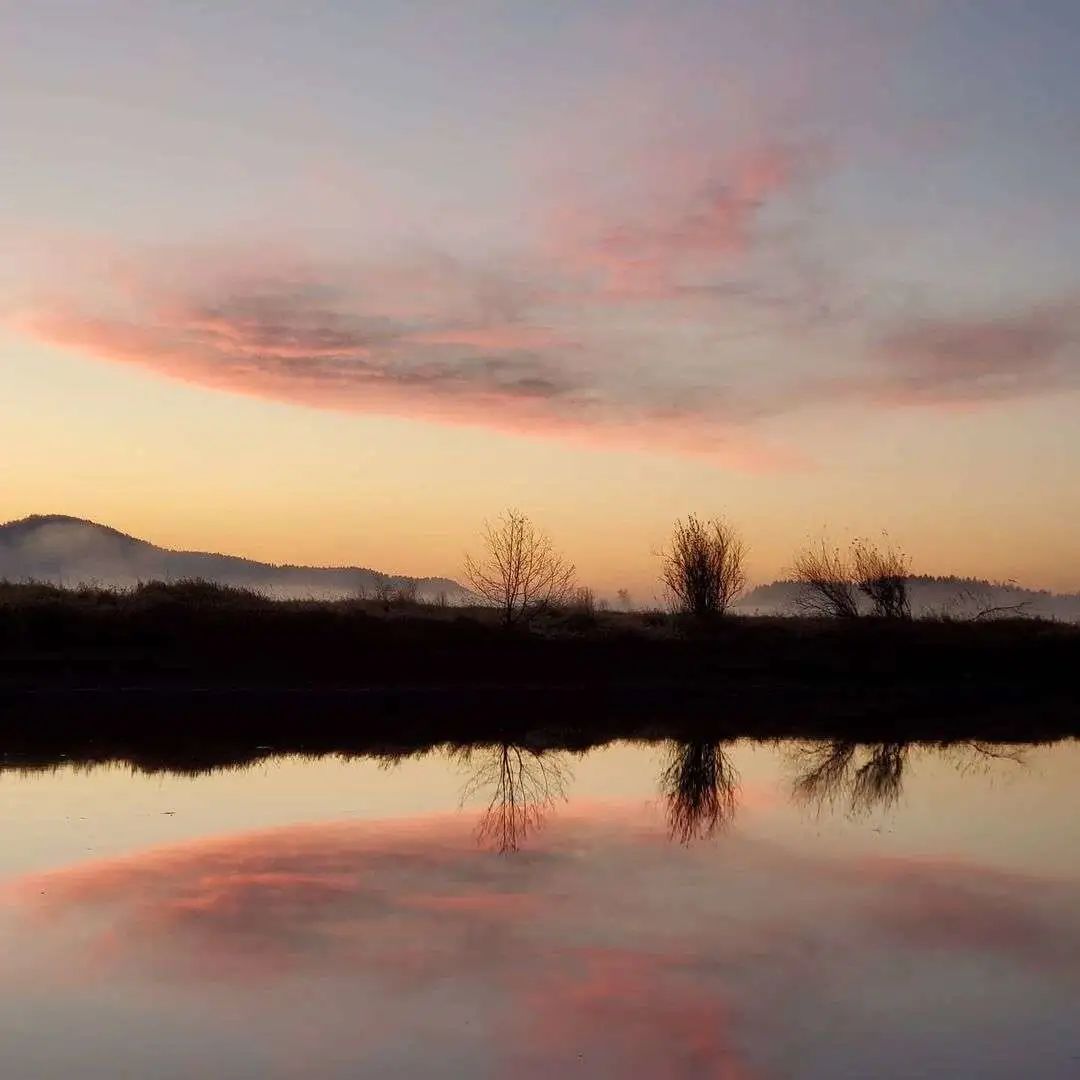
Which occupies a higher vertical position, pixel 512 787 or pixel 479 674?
pixel 479 674

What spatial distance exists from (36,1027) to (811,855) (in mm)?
7622

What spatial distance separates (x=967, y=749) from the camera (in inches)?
862

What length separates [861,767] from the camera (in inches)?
747

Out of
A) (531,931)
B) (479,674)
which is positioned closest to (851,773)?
(531,931)

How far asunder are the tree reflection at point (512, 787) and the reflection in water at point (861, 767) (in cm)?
339

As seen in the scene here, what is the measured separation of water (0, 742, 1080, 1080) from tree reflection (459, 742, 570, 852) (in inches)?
3.3

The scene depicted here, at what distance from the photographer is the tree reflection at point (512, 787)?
44.2 feet

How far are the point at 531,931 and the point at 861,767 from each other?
11063mm

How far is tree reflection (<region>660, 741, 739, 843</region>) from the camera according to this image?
46.0ft

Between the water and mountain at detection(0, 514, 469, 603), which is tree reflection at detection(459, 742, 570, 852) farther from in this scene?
mountain at detection(0, 514, 469, 603)

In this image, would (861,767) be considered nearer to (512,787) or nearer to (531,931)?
(512,787)

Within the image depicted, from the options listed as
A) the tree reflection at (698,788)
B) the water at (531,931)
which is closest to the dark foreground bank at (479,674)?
the tree reflection at (698,788)

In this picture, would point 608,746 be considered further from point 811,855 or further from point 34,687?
point 34,687

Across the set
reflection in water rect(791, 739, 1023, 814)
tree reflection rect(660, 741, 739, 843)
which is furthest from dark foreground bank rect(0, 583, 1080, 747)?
tree reflection rect(660, 741, 739, 843)
